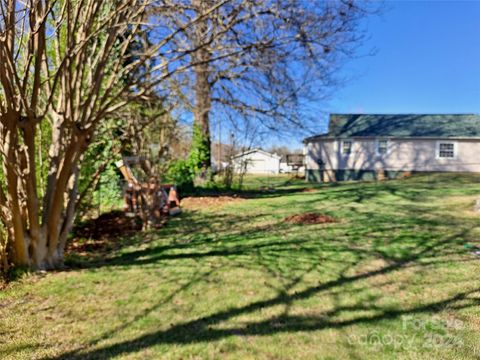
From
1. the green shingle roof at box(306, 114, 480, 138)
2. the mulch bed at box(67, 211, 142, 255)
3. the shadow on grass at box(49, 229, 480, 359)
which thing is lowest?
the shadow on grass at box(49, 229, 480, 359)

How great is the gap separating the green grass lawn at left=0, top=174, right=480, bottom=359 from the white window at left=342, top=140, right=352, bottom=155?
722 inches

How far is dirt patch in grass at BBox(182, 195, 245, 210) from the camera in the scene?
1210 cm

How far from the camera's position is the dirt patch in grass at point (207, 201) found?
12102 mm

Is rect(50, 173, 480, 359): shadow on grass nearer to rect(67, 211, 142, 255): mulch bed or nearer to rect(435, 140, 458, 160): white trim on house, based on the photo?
rect(67, 211, 142, 255): mulch bed

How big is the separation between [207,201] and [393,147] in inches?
635

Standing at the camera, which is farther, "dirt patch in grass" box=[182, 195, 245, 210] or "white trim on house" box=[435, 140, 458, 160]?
"white trim on house" box=[435, 140, 458, 160]

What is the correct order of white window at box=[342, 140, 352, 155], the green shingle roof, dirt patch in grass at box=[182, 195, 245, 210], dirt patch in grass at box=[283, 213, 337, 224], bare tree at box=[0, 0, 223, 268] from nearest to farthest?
bare tree at box=[0, 0, 223, 268] < dirt patch in grass at box=[283, 213, 337, 224] < dirt patch in grass at box=[182, 195, 245, 210] < the green shingle roof < white window at box=[342, 140, 352, 155]

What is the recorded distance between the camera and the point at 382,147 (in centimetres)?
2412

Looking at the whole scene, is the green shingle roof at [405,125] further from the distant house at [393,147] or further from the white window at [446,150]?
the white window at [446,150]

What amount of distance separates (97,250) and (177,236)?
160 centimetres

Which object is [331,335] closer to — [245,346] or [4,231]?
[245,346]

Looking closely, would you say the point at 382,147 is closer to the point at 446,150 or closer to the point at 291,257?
the point at 446,150

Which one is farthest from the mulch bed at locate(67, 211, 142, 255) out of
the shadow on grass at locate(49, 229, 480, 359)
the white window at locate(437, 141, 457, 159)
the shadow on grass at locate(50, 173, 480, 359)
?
the white window at locate(437, 141, 457, 159)

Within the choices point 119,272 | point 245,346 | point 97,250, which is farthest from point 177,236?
point 245,346
